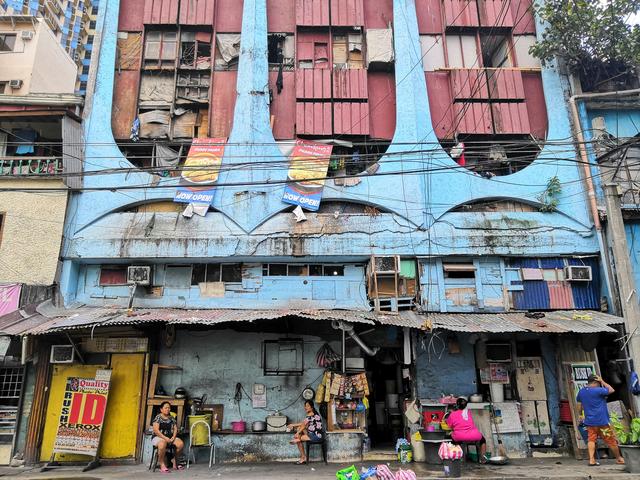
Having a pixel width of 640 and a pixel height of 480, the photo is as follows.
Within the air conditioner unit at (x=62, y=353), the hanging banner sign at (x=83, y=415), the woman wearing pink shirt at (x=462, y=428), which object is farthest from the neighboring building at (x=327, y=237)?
the woman wearing pink shirt at (x=462, y=428)

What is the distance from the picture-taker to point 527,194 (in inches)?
517

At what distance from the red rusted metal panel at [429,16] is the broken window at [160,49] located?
26.0ft

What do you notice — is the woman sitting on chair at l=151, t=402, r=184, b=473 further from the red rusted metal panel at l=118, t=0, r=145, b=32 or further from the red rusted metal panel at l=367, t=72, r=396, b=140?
the red rusted metal panel at l=118, t=0, r=145, b=32

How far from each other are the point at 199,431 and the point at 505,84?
509 inches

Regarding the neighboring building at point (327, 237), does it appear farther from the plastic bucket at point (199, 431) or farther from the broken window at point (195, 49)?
the plastic bucket at point (199, 431)

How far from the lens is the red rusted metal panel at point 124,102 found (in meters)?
13.9

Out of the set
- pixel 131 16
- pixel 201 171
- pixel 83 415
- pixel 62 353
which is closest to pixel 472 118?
pixel 201 171

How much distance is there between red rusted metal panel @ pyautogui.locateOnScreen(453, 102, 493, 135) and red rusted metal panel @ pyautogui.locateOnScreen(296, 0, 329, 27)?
5056 mm

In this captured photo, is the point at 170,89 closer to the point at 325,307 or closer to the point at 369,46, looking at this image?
the point at 369,46

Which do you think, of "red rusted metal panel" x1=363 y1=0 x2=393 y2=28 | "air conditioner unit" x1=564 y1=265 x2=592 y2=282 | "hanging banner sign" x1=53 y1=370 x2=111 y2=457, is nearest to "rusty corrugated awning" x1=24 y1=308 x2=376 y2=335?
"hanging banner sign" x1=53 y1=370 x2=111 y2=457

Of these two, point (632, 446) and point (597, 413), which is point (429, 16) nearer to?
point (597, 413)

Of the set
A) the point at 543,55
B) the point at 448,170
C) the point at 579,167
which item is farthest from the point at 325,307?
the point at 543,55

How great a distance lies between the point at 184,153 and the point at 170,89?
2188 mm

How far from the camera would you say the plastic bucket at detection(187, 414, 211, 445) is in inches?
425
